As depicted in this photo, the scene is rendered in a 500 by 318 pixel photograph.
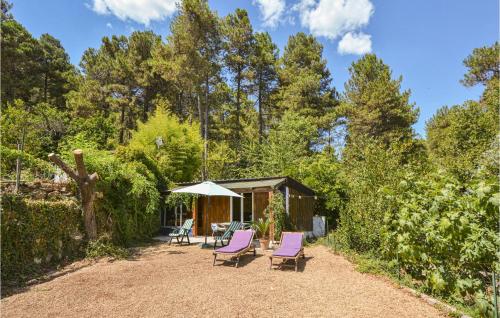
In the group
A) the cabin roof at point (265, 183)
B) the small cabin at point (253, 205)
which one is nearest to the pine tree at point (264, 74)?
the small cabin at point (253, 205)

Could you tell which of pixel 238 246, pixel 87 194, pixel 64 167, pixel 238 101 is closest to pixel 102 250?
pixel 87 194

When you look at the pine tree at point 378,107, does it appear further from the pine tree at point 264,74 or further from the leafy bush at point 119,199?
the leafy bush at point 119,199

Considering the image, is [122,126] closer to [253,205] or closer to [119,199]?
[119,199]

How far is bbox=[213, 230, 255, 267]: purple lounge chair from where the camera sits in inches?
330

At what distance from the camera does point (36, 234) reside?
741cm

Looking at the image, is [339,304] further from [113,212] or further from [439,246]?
[113,212]

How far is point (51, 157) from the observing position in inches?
312

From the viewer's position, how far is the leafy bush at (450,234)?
14.3 ft

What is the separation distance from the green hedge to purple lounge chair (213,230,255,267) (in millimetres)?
4043

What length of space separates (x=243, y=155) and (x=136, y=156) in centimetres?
1246

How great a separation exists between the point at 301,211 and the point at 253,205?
2.27 metres

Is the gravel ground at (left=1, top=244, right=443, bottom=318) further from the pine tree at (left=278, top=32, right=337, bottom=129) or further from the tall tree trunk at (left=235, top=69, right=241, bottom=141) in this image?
the tall tree trunk at (left=235, top=69, right=241, bottom=141)

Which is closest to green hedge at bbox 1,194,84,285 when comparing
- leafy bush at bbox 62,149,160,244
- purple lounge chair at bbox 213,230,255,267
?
leafy bush at bbox 62,149,160,244

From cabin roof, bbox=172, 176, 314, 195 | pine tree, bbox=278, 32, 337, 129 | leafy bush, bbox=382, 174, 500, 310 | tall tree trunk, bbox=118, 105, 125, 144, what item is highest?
pine tree, bbox=278, 32, 337, 129
